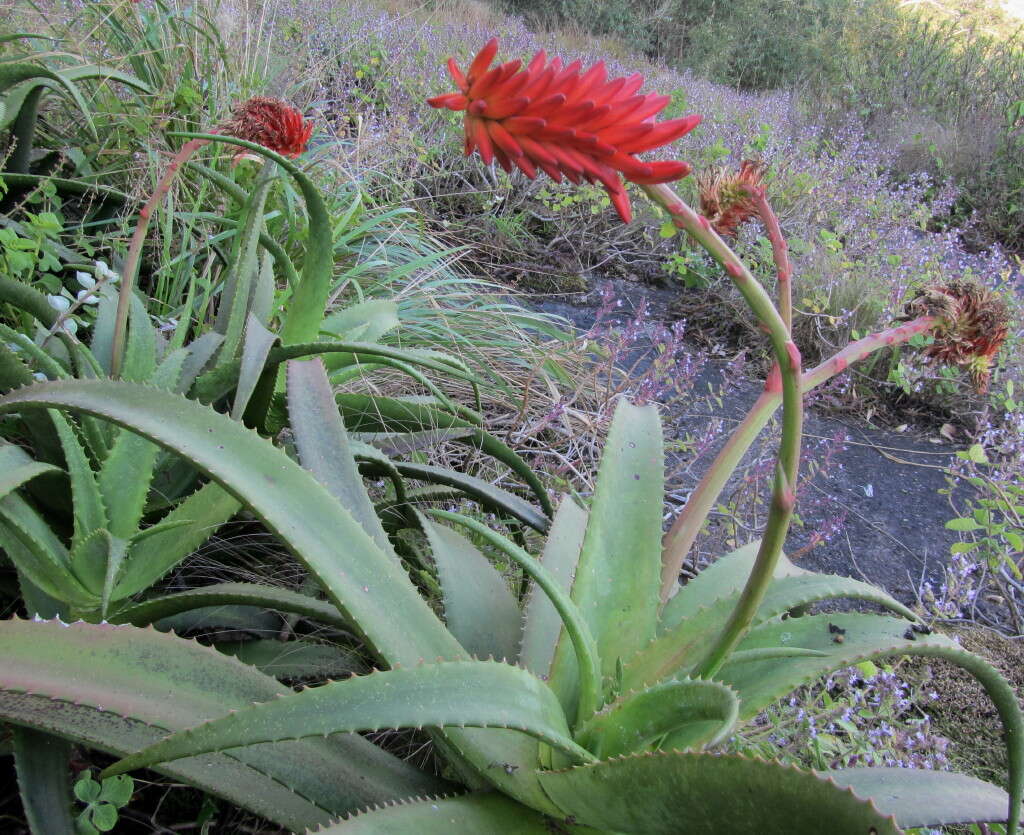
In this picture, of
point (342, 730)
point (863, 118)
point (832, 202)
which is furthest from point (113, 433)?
point (863, 118)

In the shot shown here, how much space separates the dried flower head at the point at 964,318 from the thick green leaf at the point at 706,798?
1.73ft

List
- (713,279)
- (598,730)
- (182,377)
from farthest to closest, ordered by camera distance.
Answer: (713,279), (182,377), (598,730)

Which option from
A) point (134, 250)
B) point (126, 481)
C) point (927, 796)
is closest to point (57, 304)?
point (134, 250)

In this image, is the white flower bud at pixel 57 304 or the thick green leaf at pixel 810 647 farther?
the white flower bud at pixel 57 304

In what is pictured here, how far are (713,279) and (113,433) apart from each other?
10.0 ft

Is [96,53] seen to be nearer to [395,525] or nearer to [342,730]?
[395,525]

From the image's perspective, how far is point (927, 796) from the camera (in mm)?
952

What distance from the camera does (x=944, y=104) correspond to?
742 centimetres

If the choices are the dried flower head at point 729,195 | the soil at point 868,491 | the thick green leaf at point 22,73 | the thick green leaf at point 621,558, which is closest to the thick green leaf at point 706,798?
the thick green leaf at point 621,558

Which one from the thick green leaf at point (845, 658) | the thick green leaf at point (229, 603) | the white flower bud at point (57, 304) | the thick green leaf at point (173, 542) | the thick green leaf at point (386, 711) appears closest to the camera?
the thick green leaf at point (386, 711)

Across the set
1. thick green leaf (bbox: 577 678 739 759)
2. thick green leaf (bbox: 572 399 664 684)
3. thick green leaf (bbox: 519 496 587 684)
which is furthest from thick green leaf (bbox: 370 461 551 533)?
thick green leaf (bbox: 577 678 739 759)

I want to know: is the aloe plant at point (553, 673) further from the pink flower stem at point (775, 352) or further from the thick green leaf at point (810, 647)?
the pink flower stem at point (775, 352)

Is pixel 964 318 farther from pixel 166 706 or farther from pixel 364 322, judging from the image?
pixel 364 322

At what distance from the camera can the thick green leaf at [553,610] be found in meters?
0.98
